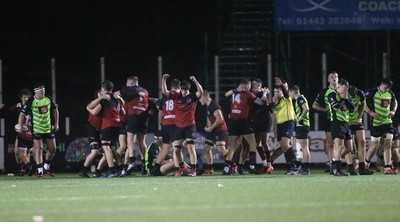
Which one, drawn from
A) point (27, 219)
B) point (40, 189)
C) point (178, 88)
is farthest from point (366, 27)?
point (27, 219)

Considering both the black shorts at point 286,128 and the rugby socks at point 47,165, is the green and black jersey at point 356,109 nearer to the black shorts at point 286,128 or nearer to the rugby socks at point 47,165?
the black shorts at point 286,128

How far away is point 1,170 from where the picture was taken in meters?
26.3

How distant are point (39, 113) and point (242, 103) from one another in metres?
4.63

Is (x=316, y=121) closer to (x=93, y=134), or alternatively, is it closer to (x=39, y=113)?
(x=93, y=134)

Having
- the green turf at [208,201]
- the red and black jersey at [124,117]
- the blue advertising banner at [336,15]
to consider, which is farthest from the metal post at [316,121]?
the green turf at [208,201]

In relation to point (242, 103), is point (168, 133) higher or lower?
lower

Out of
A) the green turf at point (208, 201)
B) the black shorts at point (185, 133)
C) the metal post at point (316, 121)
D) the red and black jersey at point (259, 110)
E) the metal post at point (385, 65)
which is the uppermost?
the metal post at point (385, 65)

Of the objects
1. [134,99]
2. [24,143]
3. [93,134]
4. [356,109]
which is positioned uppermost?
[134,99]

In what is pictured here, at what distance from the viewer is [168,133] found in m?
22.3

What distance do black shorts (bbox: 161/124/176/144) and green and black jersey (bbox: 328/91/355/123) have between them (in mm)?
3775

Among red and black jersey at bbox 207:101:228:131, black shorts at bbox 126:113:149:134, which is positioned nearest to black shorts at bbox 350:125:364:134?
red and black jersey at bbox 207:101:228:131

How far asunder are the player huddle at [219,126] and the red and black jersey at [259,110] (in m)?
0.02

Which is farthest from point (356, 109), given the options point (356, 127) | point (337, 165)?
point (337, 165)

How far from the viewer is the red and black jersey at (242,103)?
2270 cm
